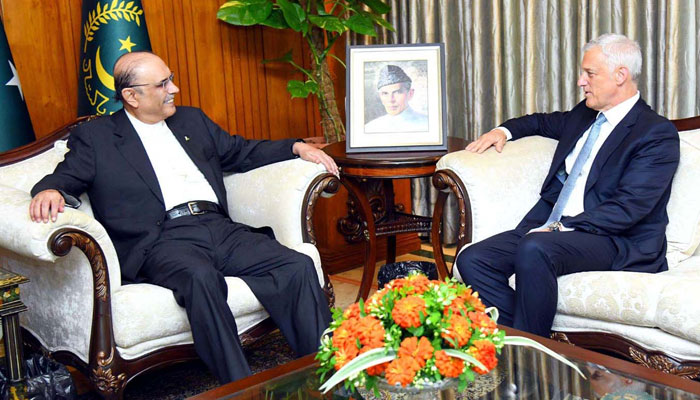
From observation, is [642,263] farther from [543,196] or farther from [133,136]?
[133,136]

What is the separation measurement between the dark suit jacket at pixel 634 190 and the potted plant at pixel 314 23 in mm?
1729

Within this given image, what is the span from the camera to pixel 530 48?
426cm

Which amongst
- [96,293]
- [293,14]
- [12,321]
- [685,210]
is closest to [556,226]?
[685,210]

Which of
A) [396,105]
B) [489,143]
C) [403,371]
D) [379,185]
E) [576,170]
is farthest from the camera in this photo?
[379,185]

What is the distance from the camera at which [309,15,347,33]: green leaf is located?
414 centimetres

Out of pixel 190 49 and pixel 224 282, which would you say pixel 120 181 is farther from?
pixel 190 49

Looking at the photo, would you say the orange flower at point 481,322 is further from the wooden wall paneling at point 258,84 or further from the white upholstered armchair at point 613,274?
the wooden wall paneling at point 258,84

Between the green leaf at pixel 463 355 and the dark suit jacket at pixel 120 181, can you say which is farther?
the dark suit jacket at pixel 120 181

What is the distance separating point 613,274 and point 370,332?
124 centimetres

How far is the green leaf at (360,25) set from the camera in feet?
14.0

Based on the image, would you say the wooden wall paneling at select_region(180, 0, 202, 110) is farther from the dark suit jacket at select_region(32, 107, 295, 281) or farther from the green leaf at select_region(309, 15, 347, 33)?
the dark suit jacket at select_region(32, 107, 295, 281)

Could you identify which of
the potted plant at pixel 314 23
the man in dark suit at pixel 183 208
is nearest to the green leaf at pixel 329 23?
the potted plant at pixel 314 23

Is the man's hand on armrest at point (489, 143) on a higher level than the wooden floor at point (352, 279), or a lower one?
higher

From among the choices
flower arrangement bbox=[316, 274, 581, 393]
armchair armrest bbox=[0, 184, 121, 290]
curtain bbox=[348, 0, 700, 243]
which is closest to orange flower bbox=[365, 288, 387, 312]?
flower arrangement bbox=[316, 274, 581, 393]
